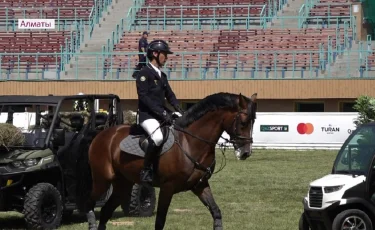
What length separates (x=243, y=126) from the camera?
38.3 ft

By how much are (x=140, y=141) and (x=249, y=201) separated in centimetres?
631

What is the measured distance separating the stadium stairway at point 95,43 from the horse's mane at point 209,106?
98.8 feet

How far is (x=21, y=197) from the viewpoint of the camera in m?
13.8

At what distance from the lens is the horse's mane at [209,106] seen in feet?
39.0

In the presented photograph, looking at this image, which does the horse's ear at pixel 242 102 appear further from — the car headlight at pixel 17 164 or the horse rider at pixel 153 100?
the car headlight at pixel 17 164

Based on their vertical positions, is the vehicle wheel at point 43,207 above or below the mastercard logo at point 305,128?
above

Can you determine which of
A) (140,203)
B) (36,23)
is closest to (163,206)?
(140,203)

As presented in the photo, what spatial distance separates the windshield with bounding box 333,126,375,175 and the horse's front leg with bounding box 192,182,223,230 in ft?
5.73

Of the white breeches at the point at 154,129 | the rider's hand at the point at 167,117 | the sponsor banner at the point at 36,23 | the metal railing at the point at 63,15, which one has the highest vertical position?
the metal railing at the point at 63,15

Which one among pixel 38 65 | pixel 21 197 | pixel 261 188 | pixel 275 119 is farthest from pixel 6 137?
pixel 38 65

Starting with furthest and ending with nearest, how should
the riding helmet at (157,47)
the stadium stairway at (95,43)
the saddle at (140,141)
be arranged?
the stadium stairway at (95,43) < the riding helmet at (157,47) < the saddle at (140,141)

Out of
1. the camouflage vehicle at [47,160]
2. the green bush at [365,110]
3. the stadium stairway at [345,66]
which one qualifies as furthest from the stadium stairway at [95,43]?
the camouflage vehicle at [47,160]

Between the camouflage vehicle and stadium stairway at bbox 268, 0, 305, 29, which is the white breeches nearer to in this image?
the camouflage vehicle

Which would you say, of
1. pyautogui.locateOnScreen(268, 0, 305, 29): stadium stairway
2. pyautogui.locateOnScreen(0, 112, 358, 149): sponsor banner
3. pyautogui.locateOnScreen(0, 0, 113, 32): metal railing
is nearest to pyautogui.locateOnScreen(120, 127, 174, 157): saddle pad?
pyautogui.locateOnScreen(0, 112, 358, 149): sponsor banner
